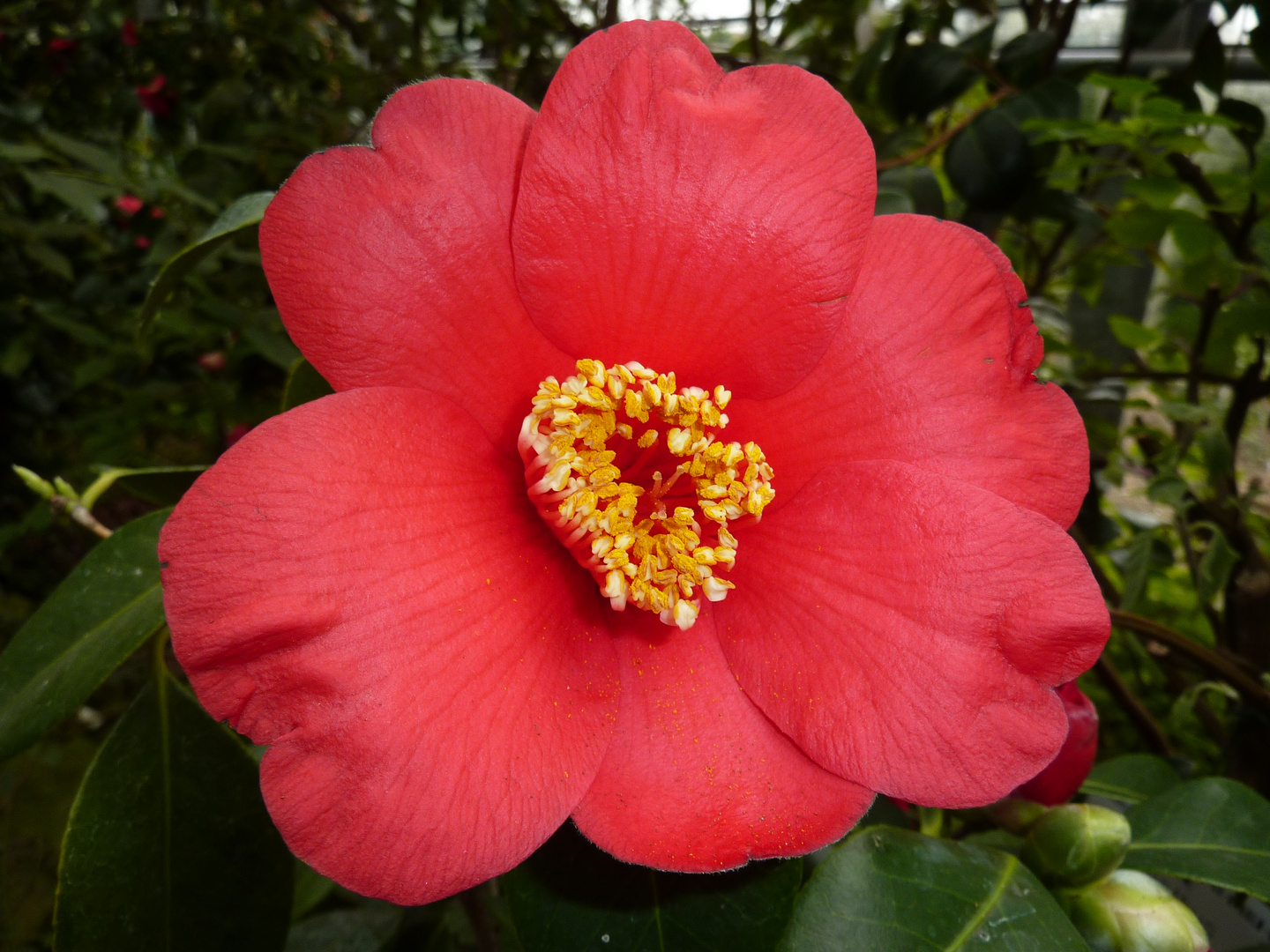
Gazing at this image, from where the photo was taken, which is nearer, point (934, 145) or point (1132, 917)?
point (1132, 917)

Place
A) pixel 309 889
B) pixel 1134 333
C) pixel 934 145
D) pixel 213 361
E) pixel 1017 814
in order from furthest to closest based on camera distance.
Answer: pixel 213 361 < pixel 1134 333 < pixel 309 889 < pixel 934 145 < pixel 1017 814

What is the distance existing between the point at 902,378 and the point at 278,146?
1806 mm

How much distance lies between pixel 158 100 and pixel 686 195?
2.21 m

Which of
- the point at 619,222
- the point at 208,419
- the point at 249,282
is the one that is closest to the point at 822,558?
the point at 619,222

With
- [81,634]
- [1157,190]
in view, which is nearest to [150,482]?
[81,634]

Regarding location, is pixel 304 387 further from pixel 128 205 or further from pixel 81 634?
pixel 128 205

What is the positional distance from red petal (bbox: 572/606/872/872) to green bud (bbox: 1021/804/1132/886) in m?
0.28

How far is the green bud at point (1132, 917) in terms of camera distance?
0.70 meters

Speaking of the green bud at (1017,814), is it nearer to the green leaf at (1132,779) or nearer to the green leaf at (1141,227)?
the green leaf at (1132,779)

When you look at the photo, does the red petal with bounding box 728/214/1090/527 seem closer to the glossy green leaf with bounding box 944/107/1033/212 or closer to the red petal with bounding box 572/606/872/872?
the red petal with bounding box 572/606/872/872

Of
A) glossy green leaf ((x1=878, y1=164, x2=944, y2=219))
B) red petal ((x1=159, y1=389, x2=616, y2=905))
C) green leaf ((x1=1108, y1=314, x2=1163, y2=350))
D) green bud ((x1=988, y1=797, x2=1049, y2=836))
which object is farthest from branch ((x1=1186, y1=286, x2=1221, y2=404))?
red petal ((x1=159, y1=389, x2=616, y2=905))

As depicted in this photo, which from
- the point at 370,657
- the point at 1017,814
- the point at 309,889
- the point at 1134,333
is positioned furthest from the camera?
the point at 1134,333

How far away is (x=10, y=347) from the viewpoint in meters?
1.94

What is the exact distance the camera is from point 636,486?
2.26 ft
